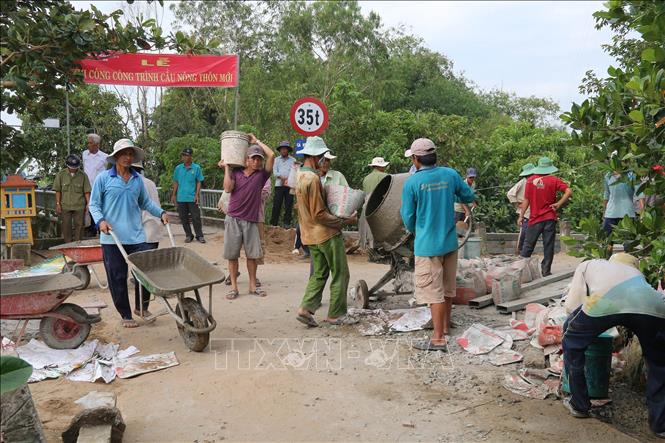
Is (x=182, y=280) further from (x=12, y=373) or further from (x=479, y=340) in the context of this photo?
(x=12, y=373)

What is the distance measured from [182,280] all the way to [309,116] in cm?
402

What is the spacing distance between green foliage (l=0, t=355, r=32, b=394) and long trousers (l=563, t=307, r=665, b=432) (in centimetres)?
A: 340

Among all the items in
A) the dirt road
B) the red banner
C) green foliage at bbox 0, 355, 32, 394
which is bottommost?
the dirt road

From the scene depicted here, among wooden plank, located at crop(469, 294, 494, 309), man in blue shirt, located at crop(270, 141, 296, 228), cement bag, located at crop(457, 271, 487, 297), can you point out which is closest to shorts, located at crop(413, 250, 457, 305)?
wooden plank, located at crop(469, 294, 494, 309)

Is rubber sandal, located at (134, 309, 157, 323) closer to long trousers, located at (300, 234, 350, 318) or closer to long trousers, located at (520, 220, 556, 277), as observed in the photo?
long trousers, located at (300, 234, 350, 318)

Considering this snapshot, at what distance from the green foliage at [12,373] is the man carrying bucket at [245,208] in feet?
18.6

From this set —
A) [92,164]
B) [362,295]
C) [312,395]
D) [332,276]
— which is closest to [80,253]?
[92,164]

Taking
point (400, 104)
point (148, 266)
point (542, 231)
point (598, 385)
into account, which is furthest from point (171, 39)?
point (400, 104)

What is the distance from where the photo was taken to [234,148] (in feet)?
23.9

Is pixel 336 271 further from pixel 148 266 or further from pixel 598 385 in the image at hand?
pixel 598 385

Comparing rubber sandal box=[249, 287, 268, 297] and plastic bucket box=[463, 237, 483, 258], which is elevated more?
plastic bucket box=[463, 237, 483, 258]

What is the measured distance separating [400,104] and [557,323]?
2590 cm

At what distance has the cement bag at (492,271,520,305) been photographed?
676 centimetres

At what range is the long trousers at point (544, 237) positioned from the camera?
841cm
